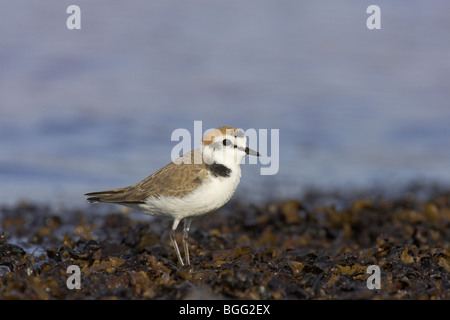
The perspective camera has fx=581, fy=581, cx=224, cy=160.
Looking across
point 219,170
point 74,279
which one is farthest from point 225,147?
point 74,279

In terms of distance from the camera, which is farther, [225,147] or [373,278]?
[225,147]

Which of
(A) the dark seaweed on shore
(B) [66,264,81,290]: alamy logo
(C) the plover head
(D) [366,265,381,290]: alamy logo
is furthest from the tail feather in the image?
(D) [366,265,381,290]: alamy logo

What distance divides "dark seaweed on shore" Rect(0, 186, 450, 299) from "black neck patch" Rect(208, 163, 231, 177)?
2.83 ft

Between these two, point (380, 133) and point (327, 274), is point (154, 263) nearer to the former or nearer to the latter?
point (327, 274)

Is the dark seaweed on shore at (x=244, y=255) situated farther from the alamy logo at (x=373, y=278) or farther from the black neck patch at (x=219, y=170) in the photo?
the black neck patch at (x=219, y=170)

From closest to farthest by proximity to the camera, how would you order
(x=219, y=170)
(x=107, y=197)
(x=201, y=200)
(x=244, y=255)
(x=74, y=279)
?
1. (x=74, y=279)
2. (x=201, y=200)
3. (x=219, y=170)
4. (x=244, y=255)
5. (x=107, y=197)

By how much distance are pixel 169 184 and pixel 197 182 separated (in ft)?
1.14

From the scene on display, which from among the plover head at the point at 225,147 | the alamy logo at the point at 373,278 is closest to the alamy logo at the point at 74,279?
the plover head at the point at 225,147

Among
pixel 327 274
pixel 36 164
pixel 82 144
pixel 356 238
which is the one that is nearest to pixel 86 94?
pixel 82 144

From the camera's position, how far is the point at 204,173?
6102 mm

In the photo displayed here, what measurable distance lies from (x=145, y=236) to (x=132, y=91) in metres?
10.9

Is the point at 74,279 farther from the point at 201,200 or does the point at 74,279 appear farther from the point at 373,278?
the point at 373,278

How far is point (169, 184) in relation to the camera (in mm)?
6223

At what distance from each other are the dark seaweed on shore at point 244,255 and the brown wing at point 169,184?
0.57 meters
